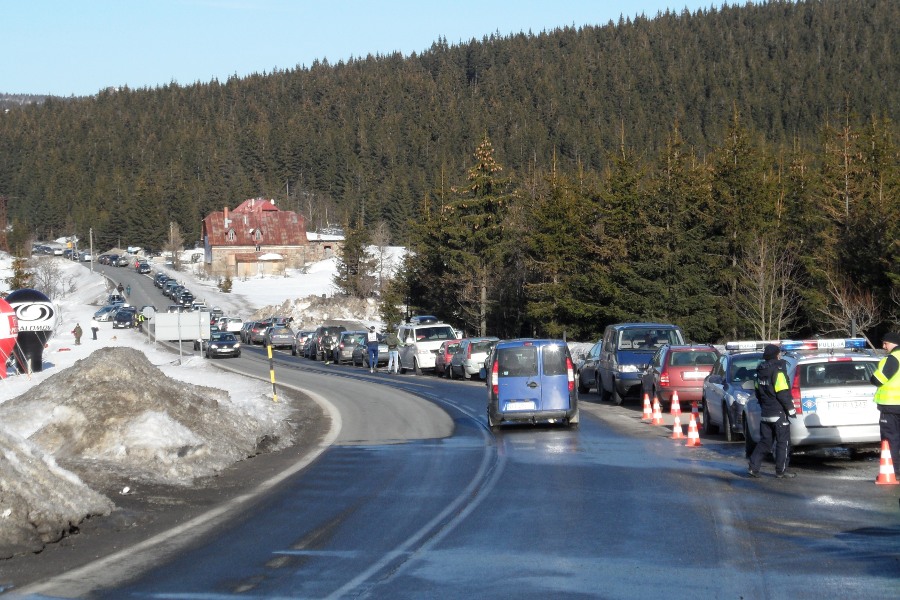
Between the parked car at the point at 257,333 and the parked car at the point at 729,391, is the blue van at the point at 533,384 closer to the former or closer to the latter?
the parked car at the point at 729,391

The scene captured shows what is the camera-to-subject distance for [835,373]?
597 inches

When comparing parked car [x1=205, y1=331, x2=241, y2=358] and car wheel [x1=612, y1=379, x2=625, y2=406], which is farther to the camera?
parked car [x1=205, y1=331, x2=241, y2=358]

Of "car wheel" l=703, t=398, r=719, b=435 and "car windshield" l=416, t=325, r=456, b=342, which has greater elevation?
"car windshield" l=416, t=325, r=456, b=342

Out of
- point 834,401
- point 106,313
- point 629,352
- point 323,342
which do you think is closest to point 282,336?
point 323,342

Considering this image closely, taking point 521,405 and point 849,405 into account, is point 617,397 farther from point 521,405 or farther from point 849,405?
point 849,405

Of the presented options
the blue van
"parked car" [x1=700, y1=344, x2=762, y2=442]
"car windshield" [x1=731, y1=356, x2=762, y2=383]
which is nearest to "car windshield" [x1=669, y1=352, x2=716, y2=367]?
the blue van

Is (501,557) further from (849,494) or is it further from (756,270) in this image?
(756,270)

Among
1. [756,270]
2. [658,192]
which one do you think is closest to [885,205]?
[756,270]

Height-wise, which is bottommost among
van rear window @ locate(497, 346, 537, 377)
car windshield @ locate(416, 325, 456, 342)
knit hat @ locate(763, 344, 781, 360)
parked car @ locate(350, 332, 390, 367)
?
parked car @ locate(350, 332, 390, 367)

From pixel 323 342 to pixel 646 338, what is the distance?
115 feet

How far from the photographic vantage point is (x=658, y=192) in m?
57.2

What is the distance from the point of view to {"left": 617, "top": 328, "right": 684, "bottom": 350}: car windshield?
28078 mm

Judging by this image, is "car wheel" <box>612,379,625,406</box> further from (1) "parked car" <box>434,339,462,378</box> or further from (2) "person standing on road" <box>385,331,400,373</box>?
(2) "person standing on road" <box>385,331,400,373</box>

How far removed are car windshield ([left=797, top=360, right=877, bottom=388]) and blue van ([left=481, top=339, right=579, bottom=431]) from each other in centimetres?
693
